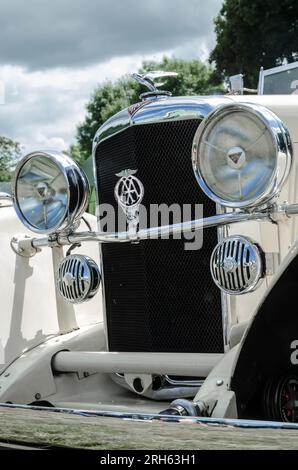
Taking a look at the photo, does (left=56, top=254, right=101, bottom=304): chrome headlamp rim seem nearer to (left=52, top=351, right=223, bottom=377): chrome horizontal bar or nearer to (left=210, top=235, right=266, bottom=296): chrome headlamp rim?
(left=52, top=351, right=223, bottom=377): chrome horizontal bar

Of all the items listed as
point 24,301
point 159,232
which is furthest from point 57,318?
point 159,232

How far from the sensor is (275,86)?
4.44 meters

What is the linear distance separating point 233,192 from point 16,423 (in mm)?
1015

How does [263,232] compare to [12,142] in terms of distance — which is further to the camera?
[12,142]

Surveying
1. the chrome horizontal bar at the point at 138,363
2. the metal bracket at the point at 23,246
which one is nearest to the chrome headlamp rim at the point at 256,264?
the chrome horizontal bar at the point at 138,363

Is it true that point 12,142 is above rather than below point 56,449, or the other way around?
above

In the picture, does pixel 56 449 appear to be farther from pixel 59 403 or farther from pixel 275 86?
pixel 275 86

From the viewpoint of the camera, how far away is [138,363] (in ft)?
9.50

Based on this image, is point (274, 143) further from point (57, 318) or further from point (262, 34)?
point (262, 34)

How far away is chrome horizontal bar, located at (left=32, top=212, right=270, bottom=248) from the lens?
100 inches

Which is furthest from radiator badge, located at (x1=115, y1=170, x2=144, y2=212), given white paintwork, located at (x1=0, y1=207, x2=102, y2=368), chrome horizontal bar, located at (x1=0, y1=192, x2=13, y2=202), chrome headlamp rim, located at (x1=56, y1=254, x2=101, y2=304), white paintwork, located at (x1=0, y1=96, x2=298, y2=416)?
chrome horizontal bar, located at (x1=0, y1=192, x2=13, y2=202)

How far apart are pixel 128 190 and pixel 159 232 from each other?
12.0 inches

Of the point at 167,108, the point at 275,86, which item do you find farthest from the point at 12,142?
the point at 167,108

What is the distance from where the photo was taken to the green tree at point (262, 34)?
2067 centimetres
